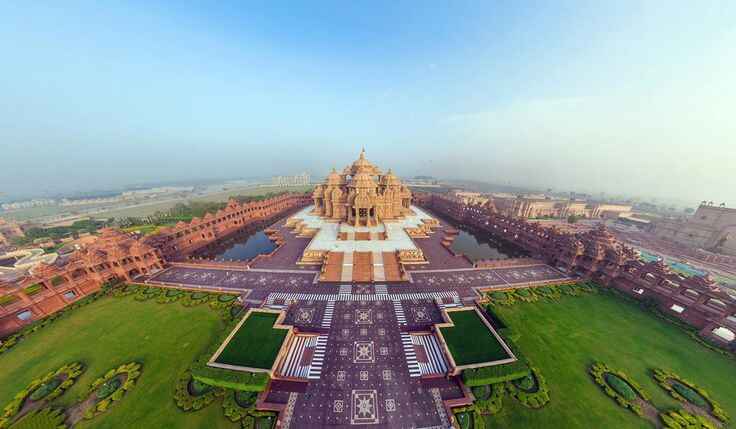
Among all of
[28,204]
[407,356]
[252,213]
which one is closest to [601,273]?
[407,356]

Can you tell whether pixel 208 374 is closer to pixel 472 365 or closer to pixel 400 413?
pixel 400 413

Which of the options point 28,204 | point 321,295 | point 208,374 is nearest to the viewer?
point 208,374

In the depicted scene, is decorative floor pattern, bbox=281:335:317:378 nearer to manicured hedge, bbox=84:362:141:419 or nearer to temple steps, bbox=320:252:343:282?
temple steps, bbox=320:252:343:282

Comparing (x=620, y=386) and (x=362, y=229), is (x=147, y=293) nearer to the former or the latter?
(x=362, y=229)

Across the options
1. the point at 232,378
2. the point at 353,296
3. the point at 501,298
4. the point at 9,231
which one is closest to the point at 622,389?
the point at 501,298

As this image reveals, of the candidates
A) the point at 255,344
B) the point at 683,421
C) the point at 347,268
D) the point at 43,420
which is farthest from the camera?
the point at 347,268

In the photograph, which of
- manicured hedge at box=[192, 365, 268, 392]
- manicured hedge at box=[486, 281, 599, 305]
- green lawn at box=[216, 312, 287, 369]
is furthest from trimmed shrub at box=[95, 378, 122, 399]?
manicured hedge at box=[486, 281, 599, 305]

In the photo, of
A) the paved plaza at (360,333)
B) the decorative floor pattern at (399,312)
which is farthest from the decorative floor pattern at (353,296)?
the decorative floor pattern at (399,312)

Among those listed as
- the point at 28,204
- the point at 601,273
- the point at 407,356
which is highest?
the point at 601,273
